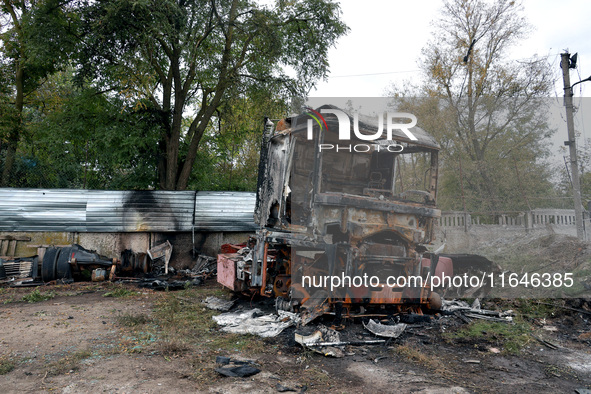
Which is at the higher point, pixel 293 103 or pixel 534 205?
pixel 293 103

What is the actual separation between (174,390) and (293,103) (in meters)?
11.8

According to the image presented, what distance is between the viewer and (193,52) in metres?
11.9

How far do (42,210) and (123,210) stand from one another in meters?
2.00

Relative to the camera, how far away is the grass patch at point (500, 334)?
17.2ft

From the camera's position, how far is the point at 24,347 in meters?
5.00

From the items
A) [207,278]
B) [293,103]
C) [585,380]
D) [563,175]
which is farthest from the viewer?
[563,175]

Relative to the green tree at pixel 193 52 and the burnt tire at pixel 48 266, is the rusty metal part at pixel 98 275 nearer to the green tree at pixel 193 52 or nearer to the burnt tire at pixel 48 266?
the burnt tire at pixel 48 266

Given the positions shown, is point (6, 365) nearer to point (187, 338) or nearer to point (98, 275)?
point (187, 338)

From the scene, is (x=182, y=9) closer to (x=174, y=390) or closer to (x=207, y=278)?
(x=207, y=278)

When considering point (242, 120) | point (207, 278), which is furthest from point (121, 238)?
point (242, 120)

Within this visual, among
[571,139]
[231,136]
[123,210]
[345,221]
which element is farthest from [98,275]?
[571,139]

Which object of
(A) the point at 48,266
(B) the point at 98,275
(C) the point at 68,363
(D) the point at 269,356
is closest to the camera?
(C) the point at 68,363

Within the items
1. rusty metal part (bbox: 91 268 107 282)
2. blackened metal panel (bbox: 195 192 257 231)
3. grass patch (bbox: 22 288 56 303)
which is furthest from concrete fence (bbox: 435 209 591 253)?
grass patch (bbox: 22 288 56 303)

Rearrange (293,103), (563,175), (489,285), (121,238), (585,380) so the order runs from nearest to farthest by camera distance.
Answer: (585,380), (489,285), (121,238), (293,103), (563,175)
